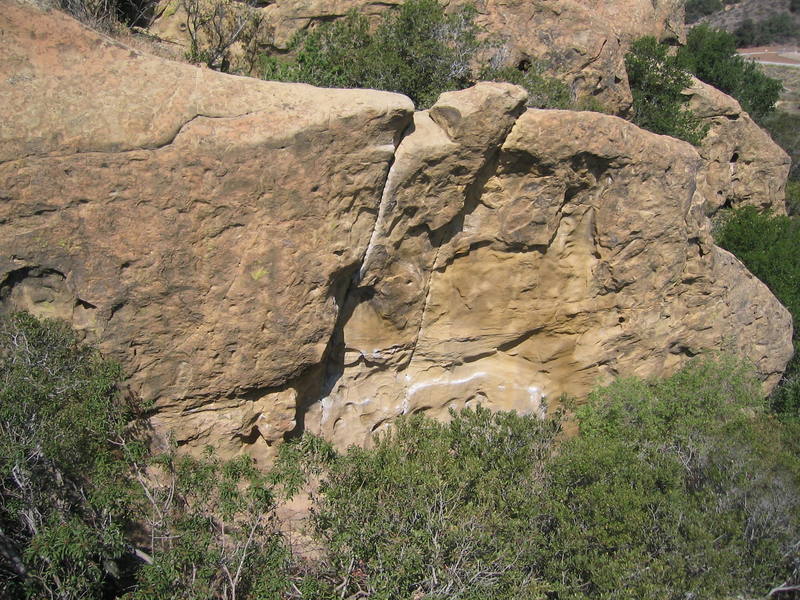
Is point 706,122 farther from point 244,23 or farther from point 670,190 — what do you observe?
point 244,23

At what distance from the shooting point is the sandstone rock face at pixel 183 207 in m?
7.11

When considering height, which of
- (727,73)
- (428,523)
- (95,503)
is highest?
(727,73)

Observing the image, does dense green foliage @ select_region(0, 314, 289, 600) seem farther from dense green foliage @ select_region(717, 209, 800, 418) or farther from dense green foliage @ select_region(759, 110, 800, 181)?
dense green foliage @ select_region(759, 110, 800, 181)

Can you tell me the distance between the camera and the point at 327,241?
8297 millimetres

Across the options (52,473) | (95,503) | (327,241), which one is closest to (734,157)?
(327,241)

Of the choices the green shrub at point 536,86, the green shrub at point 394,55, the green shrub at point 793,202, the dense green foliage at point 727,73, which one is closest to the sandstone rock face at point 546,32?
the green shrub at point 394,55

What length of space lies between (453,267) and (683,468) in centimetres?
391

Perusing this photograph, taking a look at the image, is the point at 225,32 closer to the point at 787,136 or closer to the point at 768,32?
the point at 787,136

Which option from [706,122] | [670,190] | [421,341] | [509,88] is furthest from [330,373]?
[706,122]

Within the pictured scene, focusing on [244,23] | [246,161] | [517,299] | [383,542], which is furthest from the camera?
[244,23]

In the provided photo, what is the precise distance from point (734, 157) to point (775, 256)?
3543mm

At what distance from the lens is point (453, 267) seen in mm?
10023

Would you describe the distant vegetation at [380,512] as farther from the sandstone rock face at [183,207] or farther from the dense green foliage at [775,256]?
the dense green foliage at [775,256]

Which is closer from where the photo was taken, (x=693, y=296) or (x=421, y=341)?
(x=421, y=341)
